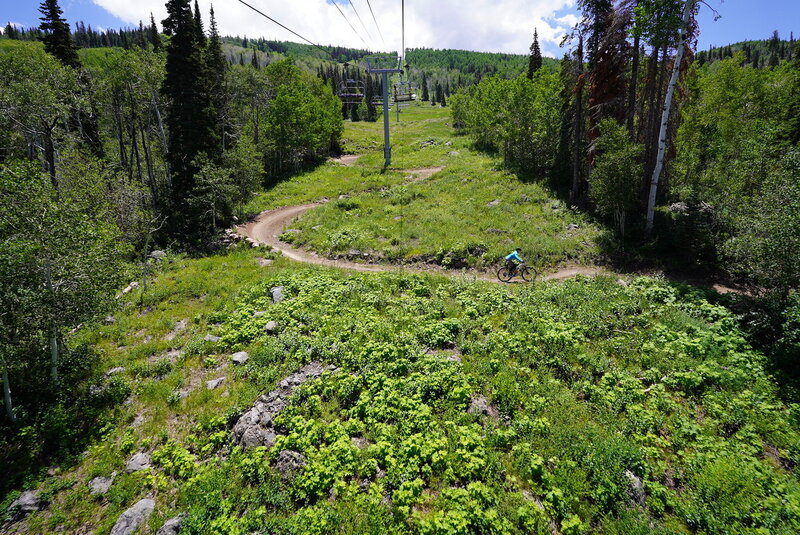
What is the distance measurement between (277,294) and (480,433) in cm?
1205

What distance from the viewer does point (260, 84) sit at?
47281mm

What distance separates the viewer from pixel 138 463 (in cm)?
949

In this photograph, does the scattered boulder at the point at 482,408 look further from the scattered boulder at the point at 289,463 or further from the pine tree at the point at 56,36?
the pine tree at the point at 56,36

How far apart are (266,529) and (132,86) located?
3960 cm


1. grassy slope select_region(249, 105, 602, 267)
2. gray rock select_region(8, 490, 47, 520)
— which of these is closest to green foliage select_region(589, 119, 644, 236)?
grassy slope select_region(249, 105, 602, 267)

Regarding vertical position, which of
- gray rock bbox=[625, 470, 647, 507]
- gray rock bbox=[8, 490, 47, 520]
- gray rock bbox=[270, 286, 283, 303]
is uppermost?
gray rock bbox=[270, 286, 283, 303]

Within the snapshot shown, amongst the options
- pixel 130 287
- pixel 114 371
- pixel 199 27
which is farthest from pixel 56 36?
pixel 114 371

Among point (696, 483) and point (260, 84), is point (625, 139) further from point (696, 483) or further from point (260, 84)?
point (260, 84)

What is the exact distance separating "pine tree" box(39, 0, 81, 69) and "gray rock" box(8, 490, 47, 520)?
41136 millimetres

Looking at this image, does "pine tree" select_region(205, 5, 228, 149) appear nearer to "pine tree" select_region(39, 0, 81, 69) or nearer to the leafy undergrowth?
"pine tree" select_region(39, 0, 81, 69)

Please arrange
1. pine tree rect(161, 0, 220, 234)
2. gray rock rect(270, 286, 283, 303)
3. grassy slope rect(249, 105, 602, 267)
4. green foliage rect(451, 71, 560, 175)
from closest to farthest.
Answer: gray rock rect(270, 286, 283, 303) → grassy slope rect(249, 105, 602, 267) → pine tree rect(161, 0, 220, 234) → green foliage rect(451, 71, 560, 175)

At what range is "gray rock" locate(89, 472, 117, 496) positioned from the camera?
28.7 ft

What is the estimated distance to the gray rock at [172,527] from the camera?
7.59 m

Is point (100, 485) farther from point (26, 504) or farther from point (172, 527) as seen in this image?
point (172, 527)
